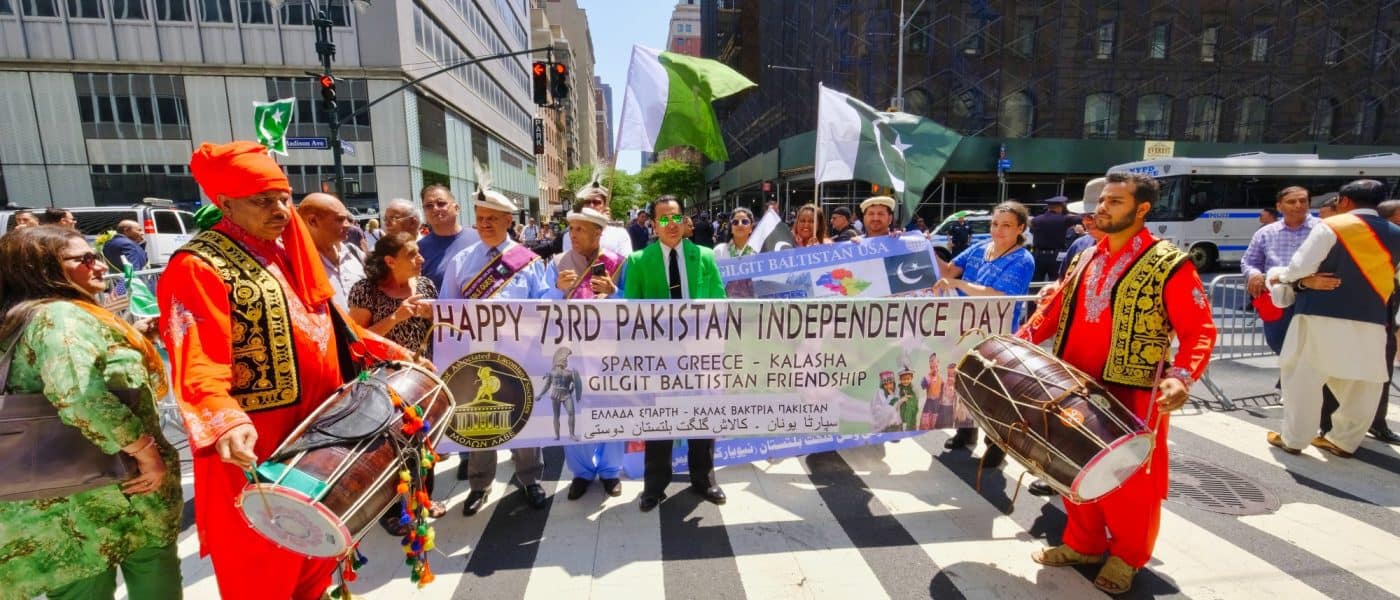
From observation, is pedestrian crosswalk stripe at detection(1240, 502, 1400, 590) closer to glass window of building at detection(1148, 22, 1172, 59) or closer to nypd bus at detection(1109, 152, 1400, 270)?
nypd bus at detection(1109, 152, 1400, 270)

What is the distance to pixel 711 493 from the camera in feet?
12.7

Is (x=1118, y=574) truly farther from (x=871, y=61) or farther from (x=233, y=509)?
(x=871, y=61)

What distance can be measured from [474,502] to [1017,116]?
2810 cm

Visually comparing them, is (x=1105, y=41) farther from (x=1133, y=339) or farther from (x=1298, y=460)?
(x=1133, y=339)

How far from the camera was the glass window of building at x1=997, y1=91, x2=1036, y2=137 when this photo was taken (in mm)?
25531

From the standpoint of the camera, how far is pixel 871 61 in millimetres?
24062

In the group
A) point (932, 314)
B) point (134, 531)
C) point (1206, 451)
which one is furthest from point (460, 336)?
A: point (1206, 451)

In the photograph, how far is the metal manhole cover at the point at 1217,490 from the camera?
364 cm

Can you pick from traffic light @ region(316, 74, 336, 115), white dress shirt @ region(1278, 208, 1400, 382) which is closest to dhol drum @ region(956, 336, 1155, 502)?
white dress shirt @ region(1278, 208, 1400, 382)

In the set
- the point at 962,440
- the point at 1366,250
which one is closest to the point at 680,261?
the point at 962,440

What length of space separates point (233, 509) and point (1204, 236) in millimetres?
20571

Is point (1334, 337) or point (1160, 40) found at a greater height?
point (1160, 40)

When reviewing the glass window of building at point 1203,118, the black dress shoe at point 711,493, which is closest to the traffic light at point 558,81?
the black dress shoe at point 711,493

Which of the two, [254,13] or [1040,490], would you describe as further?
[254,13]
